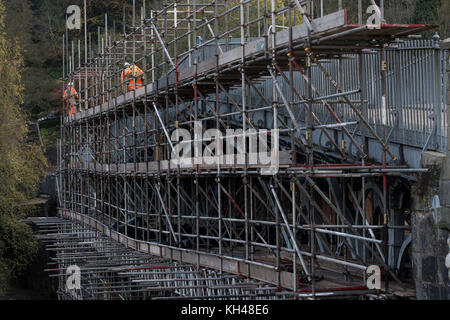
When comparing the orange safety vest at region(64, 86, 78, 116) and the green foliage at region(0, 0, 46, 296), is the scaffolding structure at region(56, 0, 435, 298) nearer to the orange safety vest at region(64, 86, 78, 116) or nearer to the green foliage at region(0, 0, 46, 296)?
the green foliage at region(0, 0, 46, 296)

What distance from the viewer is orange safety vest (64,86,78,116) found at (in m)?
40.3

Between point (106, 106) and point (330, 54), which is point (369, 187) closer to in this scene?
point (330, 54)

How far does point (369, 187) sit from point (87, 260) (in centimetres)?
936

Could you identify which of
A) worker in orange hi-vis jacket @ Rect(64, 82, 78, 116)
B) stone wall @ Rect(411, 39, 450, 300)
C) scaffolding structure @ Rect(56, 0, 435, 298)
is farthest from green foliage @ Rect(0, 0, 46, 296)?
stone wall @ Rect(411, 39, 450, 300)

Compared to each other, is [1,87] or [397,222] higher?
[1,87]

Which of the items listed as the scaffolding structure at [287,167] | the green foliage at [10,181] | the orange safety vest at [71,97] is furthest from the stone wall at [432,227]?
the orange safety vest at [71,97]

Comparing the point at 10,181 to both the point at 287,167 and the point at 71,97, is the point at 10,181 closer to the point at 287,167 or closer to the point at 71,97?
the point at 71,97

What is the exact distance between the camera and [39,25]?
63.7m

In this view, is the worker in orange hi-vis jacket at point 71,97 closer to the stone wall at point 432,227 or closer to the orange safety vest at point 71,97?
the orange safety vest at point 71,97

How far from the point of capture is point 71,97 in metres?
41.5

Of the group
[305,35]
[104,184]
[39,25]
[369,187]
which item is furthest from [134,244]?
[39,25]

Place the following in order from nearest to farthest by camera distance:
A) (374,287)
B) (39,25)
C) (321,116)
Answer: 1. (374,287)
2. (321,116)
3. (39,25)

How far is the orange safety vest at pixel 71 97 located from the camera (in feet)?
132

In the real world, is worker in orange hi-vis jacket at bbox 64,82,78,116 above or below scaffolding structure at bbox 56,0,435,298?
above
